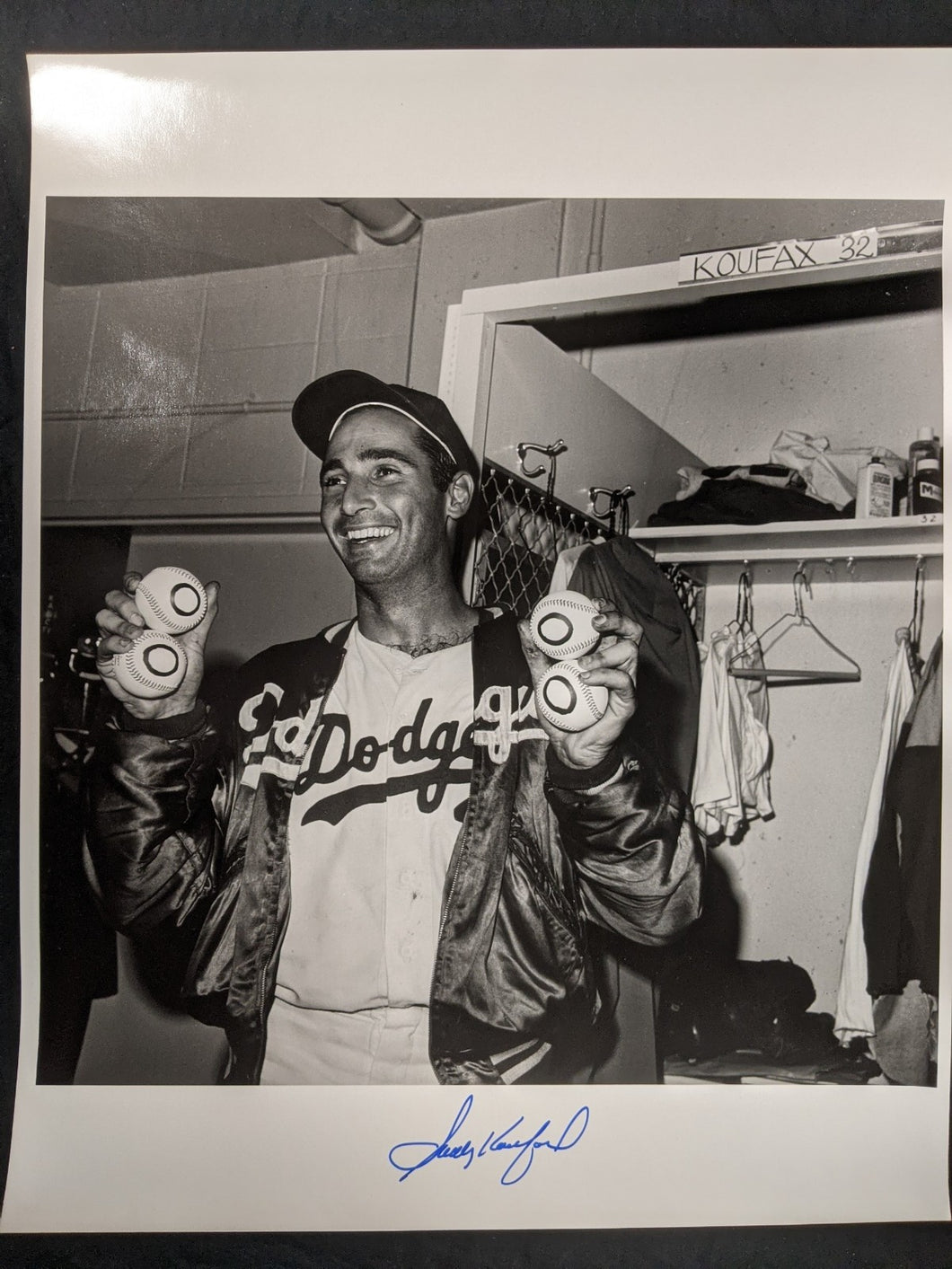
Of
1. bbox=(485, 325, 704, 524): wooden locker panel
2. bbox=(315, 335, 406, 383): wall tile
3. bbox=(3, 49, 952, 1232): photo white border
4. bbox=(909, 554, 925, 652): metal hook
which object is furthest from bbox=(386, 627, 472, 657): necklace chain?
bbox=(909, 554, 925, 652): metal hook

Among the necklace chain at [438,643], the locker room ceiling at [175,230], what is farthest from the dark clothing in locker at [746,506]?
the locker room ceiling at [175,230]

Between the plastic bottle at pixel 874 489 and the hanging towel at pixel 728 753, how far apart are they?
24cm

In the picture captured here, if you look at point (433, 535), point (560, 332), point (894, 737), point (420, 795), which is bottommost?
point (420, 795)

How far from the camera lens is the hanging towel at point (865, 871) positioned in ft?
3.36

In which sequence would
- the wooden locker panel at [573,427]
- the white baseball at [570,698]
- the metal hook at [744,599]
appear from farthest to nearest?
the metal hook at [744,599] → the wooden locker panel at [573,427] → the white baseball at [570,698]

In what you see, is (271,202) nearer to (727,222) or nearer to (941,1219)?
(727,222)

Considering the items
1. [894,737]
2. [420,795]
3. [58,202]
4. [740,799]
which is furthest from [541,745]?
[58,202]

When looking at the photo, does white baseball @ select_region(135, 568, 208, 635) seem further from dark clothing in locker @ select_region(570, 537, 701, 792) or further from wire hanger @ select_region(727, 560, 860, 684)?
wire hanger @ select_region(727, 560, 860, 684)

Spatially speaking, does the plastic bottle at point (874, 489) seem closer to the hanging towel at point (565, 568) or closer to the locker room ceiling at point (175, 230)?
the hanging towel at point (565, 568)

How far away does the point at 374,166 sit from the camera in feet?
3.39

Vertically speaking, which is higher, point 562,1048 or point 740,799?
point 740,799

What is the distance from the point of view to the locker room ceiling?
40.7 inches

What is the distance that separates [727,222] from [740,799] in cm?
68

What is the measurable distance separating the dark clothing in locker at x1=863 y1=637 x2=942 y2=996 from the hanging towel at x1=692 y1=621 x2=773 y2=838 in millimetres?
142
